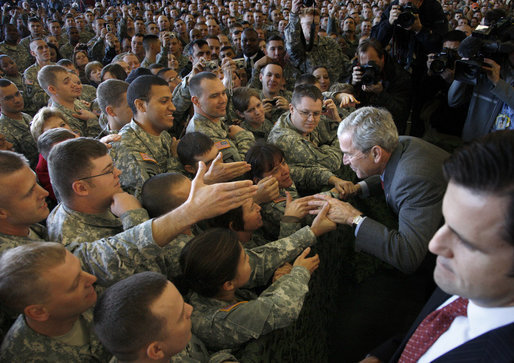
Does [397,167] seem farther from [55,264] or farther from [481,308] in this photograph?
[55,264]

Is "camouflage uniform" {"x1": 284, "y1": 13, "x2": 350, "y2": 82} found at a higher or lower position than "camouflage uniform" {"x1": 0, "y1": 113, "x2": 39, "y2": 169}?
higher

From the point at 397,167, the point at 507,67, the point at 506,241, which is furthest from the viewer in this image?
the point at 507,67

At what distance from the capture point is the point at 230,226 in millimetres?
2055

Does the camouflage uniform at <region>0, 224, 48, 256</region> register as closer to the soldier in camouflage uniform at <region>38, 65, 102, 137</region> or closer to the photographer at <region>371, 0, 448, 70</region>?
the soldier in camouflage uniform at <region>38, 65, 102, 137</region>

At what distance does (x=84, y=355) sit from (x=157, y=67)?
4.46 m

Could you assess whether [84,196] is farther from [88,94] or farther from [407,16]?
[407,16]

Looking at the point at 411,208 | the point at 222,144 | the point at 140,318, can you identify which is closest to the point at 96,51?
the point at 222,144

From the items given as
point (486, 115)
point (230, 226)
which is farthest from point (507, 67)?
point (230, 226)

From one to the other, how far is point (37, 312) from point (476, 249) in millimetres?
1462

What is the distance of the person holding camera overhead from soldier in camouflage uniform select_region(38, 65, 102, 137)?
3926mm

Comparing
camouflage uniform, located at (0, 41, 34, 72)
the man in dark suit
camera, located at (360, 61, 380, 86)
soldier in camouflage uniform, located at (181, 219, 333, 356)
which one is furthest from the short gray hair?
camouflage uniform, located at (0, 41, 34, 72)

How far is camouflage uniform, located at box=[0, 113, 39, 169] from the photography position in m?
3.77

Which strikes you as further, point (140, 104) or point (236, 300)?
point (140, 104)

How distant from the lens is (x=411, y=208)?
6.26ft
